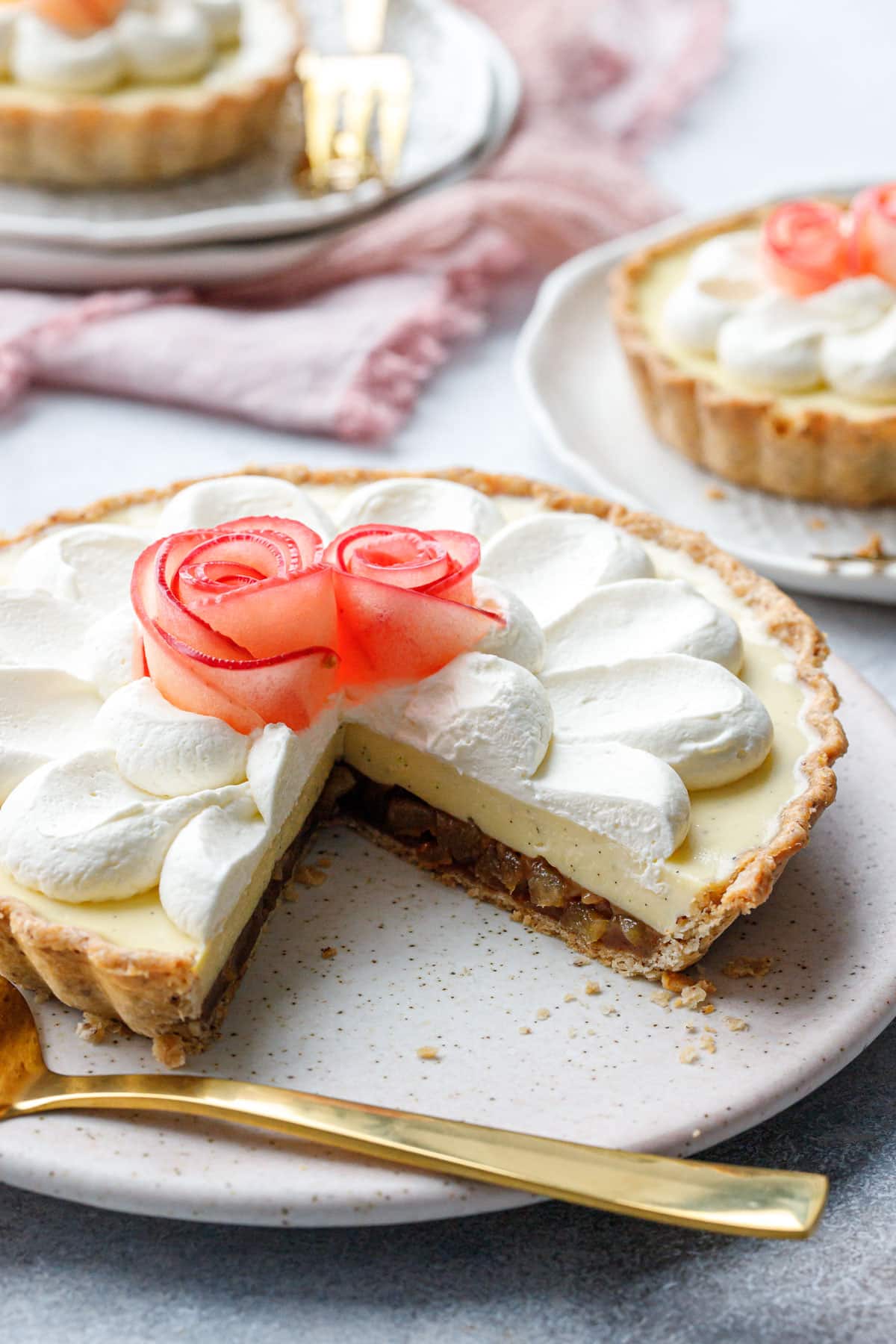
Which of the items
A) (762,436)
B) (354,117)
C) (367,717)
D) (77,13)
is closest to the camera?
(367,717)

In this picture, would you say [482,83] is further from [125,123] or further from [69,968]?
[69,968]

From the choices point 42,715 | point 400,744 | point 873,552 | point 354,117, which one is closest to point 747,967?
point 400,744

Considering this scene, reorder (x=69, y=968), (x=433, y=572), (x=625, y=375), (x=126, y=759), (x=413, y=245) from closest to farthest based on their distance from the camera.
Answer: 1. (x=69, y=968)
2. (x=126, y=759)
3. (x=433, y=572)
4. (x=625, y=375)
5. (x=413, y=245)

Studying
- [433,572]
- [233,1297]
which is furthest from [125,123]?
[233,1297]

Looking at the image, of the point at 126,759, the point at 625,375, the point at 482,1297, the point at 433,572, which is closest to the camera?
the point at 482,1297

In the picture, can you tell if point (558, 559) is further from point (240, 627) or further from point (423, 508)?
point (240, 627)

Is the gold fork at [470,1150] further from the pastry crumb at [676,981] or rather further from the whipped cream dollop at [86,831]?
the pastry crumb at [676,981]

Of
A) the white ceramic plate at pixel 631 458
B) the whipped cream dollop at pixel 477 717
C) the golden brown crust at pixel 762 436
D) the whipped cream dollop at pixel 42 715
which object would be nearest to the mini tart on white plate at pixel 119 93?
the white ceramic plate at pixel 631 458
